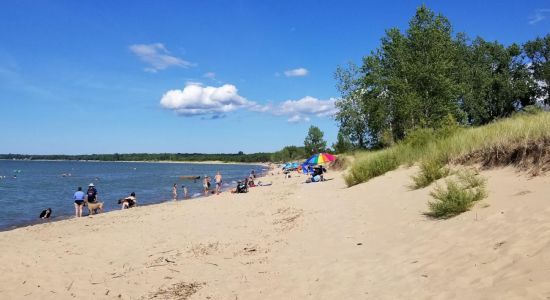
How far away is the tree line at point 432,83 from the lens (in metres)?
29.1

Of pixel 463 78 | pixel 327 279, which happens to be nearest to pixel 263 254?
pixel 327 279

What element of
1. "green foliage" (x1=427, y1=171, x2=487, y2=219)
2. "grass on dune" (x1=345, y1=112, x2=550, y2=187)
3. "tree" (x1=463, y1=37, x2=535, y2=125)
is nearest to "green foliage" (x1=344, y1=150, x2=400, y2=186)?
"grass on dune" (x1=345, y1=112, x2=550, y2=187)

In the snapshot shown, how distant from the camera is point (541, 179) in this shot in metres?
8.22

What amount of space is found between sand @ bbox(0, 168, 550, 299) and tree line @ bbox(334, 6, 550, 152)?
9.72m

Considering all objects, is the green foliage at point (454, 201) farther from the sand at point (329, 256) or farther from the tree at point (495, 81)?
the tree at point (495, 81)

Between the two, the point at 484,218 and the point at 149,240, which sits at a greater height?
the point at 484,218

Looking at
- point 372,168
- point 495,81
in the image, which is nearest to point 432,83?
point 372,168

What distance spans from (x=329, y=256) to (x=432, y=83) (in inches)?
974

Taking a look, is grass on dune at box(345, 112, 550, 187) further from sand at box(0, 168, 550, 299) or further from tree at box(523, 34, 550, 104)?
tree at box(523, 34, 550, 104)

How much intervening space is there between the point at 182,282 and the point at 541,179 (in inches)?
288

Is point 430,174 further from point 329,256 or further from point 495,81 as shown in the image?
point 495,81

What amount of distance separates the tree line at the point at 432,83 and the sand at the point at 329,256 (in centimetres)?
972

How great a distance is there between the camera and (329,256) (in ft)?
24.6

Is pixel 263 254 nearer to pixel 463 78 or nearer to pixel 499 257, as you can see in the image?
pixel 499 257
